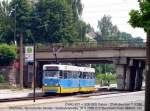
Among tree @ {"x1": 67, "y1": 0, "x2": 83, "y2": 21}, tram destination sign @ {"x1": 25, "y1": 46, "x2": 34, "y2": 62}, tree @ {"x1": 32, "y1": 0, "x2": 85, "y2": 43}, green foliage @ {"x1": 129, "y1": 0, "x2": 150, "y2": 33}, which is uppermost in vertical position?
tree @ {"x1": 67, "y1": 0, "x2": 83, "y2": 21}

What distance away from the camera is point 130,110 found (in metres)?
29.2

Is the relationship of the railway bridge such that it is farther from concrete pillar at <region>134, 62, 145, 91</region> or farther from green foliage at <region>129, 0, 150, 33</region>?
green foliage at <region>129, 0, 150, 33</region>

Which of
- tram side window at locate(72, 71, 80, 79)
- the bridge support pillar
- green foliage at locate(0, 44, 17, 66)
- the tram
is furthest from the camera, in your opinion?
green foliage at locate(0, 44, 17, 66)

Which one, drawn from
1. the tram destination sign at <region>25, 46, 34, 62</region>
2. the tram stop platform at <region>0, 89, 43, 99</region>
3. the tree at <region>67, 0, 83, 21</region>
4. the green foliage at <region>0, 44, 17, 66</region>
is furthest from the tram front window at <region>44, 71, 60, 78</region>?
the tree at <region>67, 0, 83, 21</region>

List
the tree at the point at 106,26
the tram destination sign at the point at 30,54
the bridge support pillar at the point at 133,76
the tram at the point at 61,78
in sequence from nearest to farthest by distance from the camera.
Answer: the tram destination sign at the point at 30,54 < the tram at the point at 61,78 < the bridge support pillar at the point at 133,76 < the tree at the point at 106,26

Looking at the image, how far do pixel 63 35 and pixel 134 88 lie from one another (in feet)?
130

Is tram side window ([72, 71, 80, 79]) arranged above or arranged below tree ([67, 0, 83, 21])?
below

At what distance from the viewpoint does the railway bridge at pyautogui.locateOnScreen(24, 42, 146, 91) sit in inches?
2872

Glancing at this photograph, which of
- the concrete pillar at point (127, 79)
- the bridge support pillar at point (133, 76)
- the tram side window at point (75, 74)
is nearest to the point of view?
the tram side window at point (75, 74)

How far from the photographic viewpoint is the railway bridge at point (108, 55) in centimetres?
7294

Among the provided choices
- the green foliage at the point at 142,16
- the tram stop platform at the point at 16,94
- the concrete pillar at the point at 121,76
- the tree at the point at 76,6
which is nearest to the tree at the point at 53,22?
the tree at the point at 76,6

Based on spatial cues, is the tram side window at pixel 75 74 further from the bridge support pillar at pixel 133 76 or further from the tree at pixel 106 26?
the tree at pixel 106 26

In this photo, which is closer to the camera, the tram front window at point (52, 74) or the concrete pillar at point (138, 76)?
the tram front window at point (52, 74)

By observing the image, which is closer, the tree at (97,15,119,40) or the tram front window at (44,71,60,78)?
the tram front window at (44,71,60,78)
